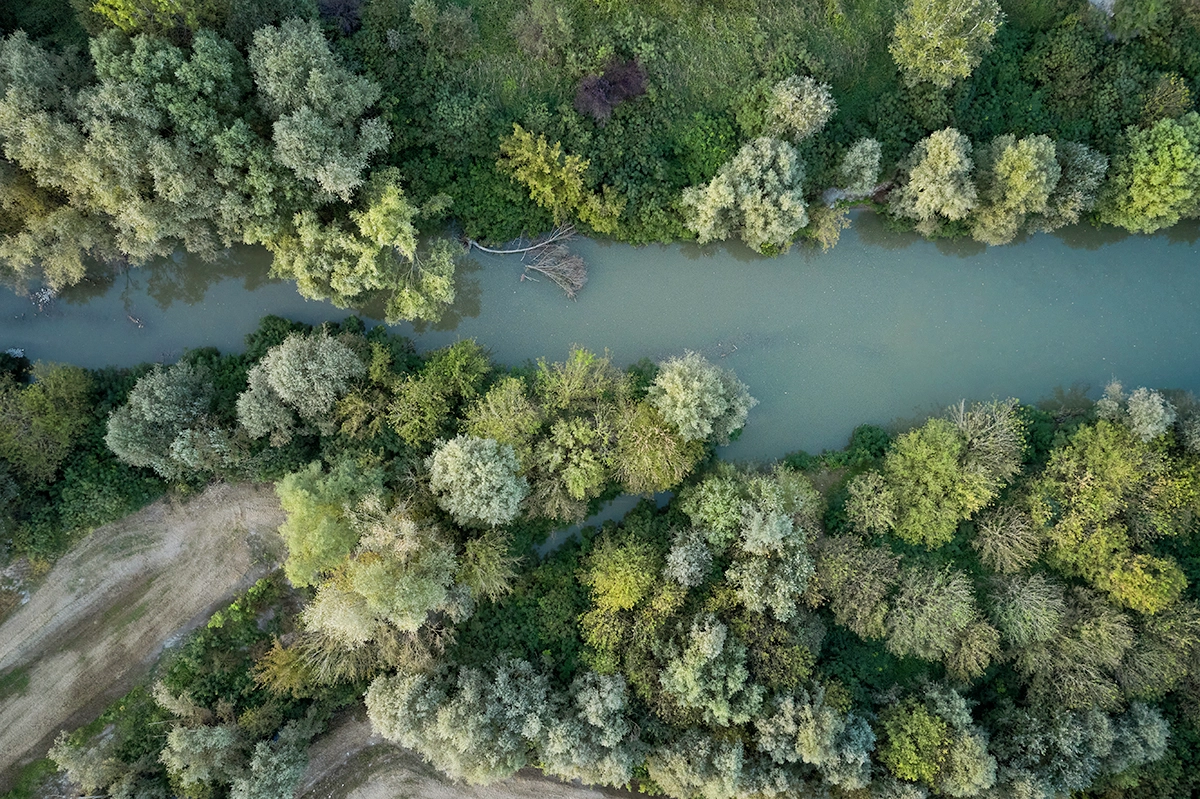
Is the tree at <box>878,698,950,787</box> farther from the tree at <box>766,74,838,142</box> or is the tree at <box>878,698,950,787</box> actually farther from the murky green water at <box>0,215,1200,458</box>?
the tree at <box>766,74,838,142</box>

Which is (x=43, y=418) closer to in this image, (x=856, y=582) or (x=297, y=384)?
(x=297, y=384)

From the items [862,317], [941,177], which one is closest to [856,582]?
[862,317]

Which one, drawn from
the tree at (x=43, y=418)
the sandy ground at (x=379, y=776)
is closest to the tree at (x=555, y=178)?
the tree at (x=43, y=418)

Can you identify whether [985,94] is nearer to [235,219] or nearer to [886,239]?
[886,239]

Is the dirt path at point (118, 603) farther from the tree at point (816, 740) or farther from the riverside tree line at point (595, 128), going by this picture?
the tree at point (816, 740)

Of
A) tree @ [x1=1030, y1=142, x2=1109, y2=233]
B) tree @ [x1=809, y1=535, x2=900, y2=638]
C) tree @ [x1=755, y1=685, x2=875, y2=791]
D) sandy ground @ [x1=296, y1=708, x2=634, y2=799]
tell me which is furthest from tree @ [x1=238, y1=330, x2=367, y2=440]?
tree @ [x1=1030, y1=142, x2=1109, y2=233]

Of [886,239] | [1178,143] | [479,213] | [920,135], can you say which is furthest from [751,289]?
[1178,143]
